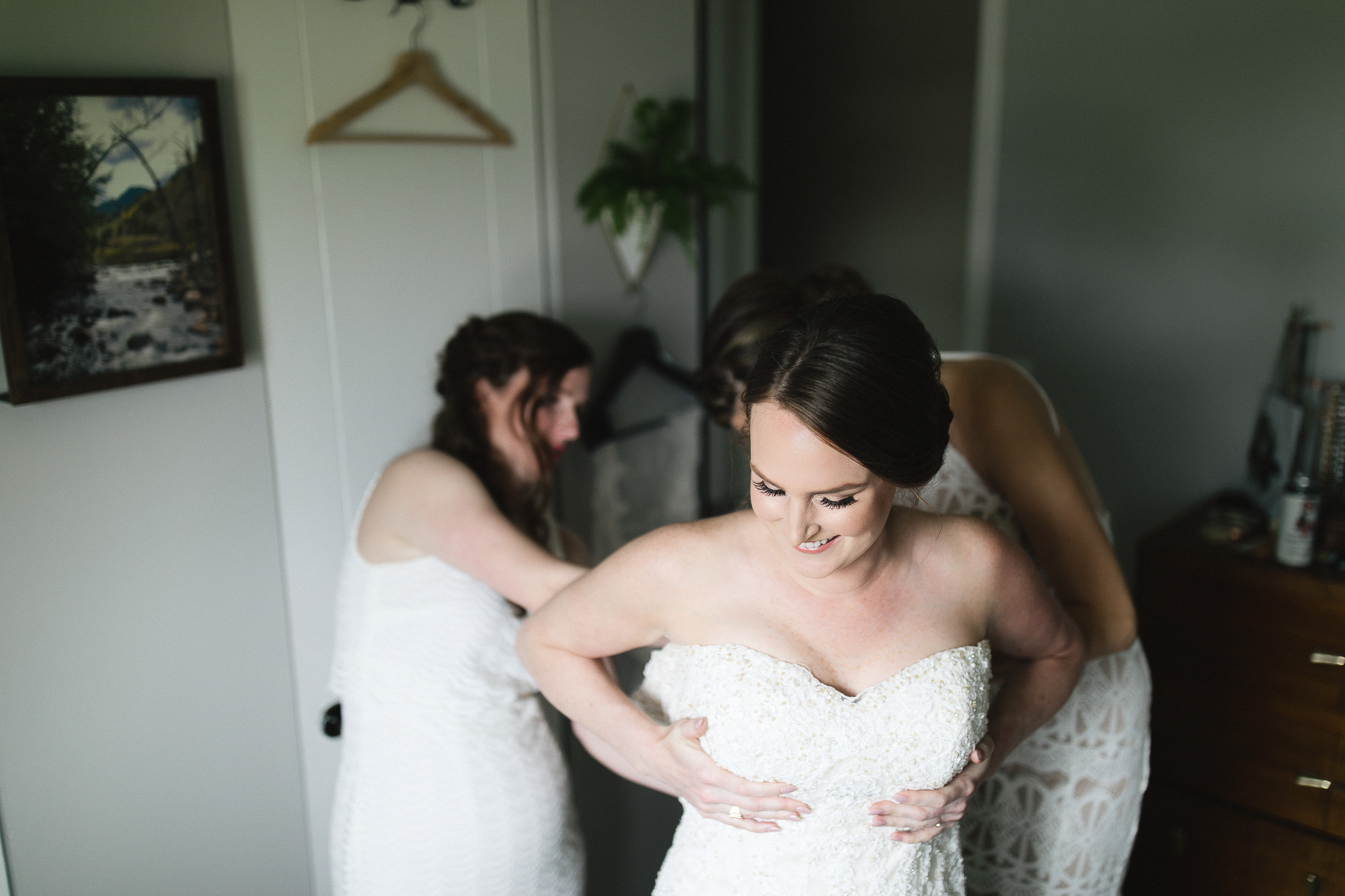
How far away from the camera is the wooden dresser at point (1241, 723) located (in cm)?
235

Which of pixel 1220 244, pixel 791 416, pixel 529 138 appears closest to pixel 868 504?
pixel 791 416

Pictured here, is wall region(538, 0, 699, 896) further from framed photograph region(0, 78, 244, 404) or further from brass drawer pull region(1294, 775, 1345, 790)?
brass drawer pull region(1294, 775, 1345, 790)

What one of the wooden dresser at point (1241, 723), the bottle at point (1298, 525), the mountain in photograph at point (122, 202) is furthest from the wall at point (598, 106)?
the bottle at point (1298, 525)

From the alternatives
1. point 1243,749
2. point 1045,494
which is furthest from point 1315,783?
point 1045,494

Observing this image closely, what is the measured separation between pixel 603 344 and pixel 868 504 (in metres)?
1.54

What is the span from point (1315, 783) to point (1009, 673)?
1.29 m

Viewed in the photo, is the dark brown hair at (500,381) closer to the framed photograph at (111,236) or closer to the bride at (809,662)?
the framed photograph at (111,236)

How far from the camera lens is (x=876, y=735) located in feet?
4.47

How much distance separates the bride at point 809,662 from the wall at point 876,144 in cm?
209

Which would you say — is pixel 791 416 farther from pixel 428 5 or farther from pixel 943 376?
pixel 428 5

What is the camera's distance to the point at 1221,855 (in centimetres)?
254

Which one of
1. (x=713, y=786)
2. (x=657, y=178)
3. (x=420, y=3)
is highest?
(x=420, y=3)

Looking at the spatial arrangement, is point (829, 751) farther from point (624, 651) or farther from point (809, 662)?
point (624, 651)

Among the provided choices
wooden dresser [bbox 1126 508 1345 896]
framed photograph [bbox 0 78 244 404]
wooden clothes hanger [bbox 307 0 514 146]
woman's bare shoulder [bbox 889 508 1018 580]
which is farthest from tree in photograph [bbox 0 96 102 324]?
wooden dresser [bbox 1126 508 1345 896]
